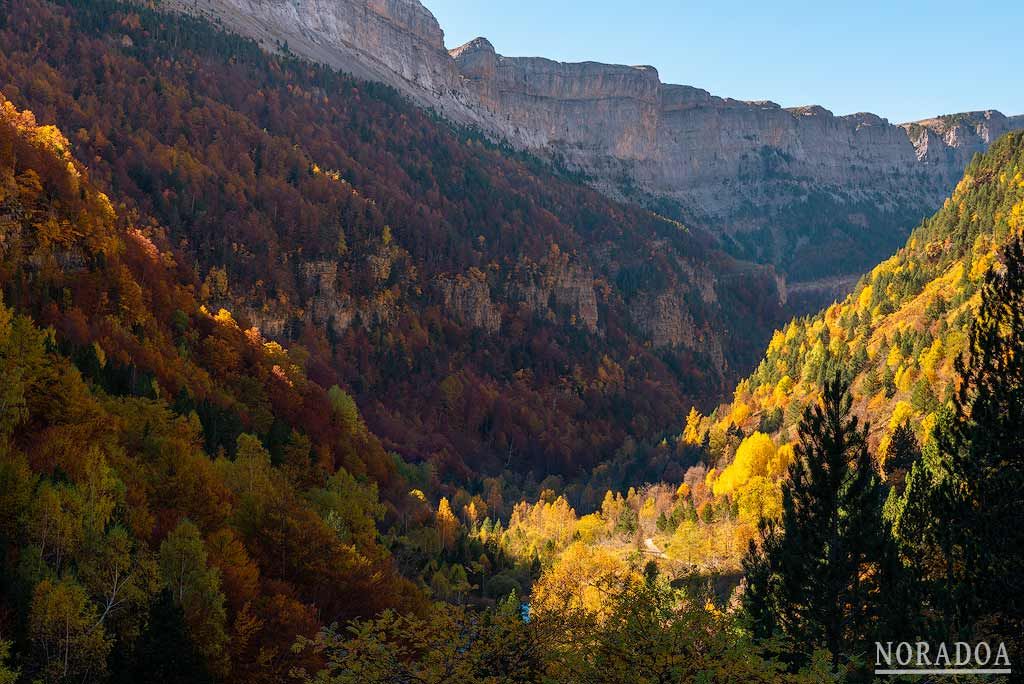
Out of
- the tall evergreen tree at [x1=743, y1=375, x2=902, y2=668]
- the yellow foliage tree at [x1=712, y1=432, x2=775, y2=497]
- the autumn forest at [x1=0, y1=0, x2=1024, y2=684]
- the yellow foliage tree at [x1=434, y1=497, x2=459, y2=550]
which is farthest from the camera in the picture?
the yellow foliage tree at [x1=712, y1=432, x2=775, y2=497]

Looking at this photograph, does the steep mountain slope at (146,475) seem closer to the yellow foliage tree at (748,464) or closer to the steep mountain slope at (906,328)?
the yellow foliage tree at (748,464)

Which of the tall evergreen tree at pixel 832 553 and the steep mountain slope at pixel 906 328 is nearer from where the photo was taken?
the tall evergreen tree at pixel 832 553

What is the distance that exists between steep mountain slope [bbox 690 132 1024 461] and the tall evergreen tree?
34.6m

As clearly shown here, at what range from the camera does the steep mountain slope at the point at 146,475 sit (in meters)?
38.8

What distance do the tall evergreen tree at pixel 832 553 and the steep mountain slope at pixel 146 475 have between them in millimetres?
25518

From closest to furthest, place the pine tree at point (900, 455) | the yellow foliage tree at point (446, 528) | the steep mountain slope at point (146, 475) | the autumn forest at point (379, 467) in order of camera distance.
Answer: the autumn forest at point (379, 467) < the steep mountain slope at point (146, 475) < the pine tree at point (900, 455) < the yellow foliage tree at point (446, 528)

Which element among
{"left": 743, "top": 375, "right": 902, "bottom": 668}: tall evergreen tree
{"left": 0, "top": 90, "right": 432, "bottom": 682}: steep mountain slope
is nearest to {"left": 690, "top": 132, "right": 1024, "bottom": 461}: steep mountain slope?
{"left": 743, "top": 375, "right": 902, "bottom": 668}: tall evergreen tree

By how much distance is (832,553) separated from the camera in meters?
39.4

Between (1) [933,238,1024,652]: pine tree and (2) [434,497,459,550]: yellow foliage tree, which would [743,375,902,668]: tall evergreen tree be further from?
(2) [434,497,459,550]: yellow foliage tree

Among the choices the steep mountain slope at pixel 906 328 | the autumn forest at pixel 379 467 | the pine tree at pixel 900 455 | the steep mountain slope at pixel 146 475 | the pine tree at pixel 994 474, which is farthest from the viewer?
the steep mountain slope at pixel 906 328

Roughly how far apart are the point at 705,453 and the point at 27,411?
11539cm

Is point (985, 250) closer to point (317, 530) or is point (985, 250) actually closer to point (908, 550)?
point (908, 550)

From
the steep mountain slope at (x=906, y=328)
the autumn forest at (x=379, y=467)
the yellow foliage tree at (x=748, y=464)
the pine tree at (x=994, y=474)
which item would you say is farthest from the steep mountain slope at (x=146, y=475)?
the steep mountain slope at (x=906, y=328)

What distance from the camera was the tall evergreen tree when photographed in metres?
38.1
